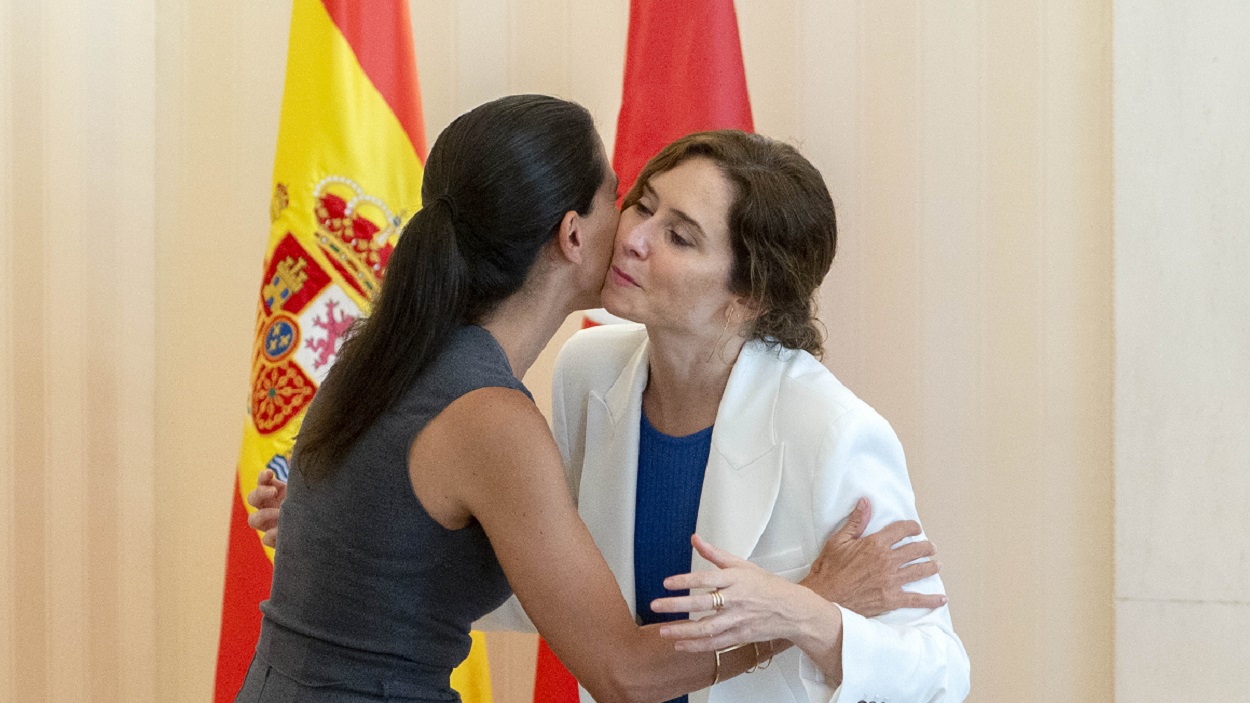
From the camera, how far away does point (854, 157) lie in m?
2.36

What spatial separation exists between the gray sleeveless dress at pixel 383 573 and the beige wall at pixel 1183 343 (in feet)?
4.24

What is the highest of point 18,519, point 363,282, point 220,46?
point 220,46

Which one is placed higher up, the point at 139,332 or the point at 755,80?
the point at 755,80

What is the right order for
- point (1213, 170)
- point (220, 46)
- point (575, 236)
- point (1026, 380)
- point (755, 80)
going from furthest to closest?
1. point (220, 46)
2. point (755, 80)
3. point (1026, 380)
4. point (1213, 170)
5. point (575, 236)

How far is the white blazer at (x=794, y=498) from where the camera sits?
1431mm

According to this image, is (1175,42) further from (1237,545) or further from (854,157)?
(1237,545)

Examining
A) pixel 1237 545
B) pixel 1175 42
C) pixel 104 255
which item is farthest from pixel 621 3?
pixel 1237 545

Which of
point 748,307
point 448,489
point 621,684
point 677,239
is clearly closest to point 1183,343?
point 748,307

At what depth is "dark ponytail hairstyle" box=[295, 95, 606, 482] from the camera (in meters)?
1.38

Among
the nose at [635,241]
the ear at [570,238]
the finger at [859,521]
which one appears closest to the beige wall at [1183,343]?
the finger at [859,521]

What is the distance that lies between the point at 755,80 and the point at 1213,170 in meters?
0.86

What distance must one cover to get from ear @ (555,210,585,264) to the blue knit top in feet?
1.04

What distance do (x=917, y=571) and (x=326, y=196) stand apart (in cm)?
125

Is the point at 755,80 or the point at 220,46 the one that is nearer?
the point at 755,80
